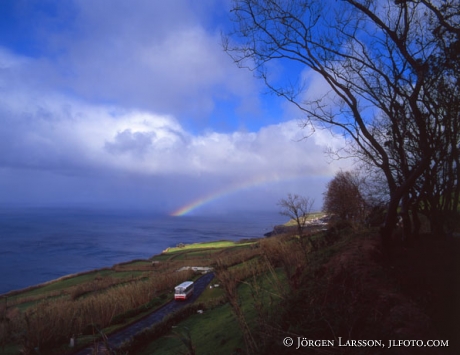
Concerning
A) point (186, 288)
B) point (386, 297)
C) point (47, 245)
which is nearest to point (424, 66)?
point (386, 297)

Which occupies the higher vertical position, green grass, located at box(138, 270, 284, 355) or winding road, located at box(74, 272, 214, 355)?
green grass, located at box(138, 270, 284, 355)

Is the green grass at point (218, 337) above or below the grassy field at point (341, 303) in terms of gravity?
below

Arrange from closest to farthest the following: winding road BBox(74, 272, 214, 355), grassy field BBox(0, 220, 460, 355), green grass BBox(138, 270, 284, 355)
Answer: grassy field BBox(0, 220, 460, 355), green grass BBox(138, 270, 284, 355), winding road BBox(74, 272, 214, 355)

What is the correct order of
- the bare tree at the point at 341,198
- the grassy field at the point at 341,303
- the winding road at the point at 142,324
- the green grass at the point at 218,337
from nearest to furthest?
the grassy field at the point at 341,303 → the green grass at the point at 218,337 → the winding road at the point at 142,324 → the bare tree at the point at 341,198

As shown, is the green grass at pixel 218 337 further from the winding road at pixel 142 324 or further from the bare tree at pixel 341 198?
the bare tree at pixel 341 198

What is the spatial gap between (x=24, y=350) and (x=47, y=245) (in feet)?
306

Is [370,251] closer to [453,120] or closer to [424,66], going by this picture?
[453,120]

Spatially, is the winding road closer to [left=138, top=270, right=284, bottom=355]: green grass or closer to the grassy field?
the grassy field

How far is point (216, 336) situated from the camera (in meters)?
7.43

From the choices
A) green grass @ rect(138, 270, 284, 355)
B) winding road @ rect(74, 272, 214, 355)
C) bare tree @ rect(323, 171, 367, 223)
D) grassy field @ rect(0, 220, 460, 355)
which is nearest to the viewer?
grassy field @ rect(0, 220, 460, 355)

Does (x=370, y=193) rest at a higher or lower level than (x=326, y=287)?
higher

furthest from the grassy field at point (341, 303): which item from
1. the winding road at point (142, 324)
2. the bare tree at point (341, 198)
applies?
the bare tree at point (341, 198)

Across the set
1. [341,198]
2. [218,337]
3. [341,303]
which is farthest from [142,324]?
[341,198]

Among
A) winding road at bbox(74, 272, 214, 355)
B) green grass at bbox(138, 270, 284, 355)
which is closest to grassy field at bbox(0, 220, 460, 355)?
green grass at bbox(138, 270, 284, 355)
